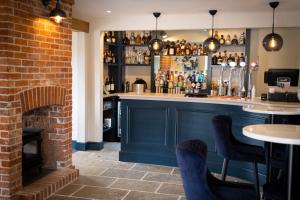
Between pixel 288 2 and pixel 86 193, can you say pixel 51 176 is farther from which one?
A: pixel 288 2

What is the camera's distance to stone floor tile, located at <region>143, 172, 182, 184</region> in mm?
4576

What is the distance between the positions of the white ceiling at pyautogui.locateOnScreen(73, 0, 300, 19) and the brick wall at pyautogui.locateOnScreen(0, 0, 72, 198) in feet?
3.47

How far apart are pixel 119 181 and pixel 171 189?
710mm

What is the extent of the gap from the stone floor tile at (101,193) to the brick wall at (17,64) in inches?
29.8

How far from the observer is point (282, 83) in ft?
16.4

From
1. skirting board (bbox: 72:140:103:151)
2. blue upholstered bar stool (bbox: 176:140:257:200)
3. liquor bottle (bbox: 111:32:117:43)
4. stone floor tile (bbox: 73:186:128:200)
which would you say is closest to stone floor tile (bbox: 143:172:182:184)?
stone floor tile (bbox: 73:186:128:200)

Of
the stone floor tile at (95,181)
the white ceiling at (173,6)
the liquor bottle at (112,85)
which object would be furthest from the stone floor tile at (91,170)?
the white ceiling at (173,6)

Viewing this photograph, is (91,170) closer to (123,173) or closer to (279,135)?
(123,173)

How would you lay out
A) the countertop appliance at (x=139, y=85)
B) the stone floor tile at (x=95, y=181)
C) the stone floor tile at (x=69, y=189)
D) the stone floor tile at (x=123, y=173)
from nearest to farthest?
the stone floor tile at (x=69, y=189) < the stone floor tile at (x=95, y=181) < the stone floor tile at (x=123, y=173) < the countertop appliance at (x=139, y=85)

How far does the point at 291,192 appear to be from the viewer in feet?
7.70

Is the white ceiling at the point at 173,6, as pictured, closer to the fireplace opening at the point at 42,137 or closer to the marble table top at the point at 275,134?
the fireplace opening at the point at 42,137

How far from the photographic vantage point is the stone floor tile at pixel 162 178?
15.0ft

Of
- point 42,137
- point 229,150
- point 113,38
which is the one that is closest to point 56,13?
point 42,137

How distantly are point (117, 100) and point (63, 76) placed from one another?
270 centimetres
